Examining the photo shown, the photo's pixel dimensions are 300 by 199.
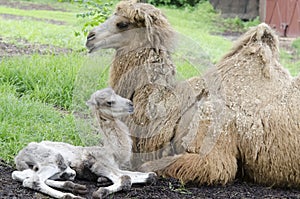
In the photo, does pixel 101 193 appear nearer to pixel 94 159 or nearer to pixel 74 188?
pixel 74 188

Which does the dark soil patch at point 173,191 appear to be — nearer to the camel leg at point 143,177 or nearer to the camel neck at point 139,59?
the camel leg at point 143,177

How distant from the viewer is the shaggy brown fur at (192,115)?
4.66 metres

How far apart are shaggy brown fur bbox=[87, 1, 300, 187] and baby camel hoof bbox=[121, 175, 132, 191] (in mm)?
361

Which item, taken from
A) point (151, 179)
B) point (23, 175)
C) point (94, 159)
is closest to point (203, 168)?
point (151, 179)

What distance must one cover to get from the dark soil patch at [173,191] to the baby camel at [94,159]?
0.19 feet

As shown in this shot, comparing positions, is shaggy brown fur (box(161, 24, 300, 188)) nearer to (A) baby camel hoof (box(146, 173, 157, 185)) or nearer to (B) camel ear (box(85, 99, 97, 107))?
(A) baby camel hoof (box(146, 173, 157, 185))

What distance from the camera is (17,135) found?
17.7 ft

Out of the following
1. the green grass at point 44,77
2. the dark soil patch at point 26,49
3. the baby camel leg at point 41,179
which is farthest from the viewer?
the dark soil patch at point 26,49

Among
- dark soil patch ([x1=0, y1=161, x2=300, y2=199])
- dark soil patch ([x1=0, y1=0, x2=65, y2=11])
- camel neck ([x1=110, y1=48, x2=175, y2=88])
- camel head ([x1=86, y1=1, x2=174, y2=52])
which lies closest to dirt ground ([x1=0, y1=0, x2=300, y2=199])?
dark soil patch ([x1=0, y1=161, x2=300, y2=199])

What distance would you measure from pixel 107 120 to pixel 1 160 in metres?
1.08

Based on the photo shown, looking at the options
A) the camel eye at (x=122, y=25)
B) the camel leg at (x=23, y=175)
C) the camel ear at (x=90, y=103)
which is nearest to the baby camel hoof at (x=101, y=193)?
the camel leg at (x=23, y=175)

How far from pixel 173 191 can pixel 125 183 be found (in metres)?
0.38

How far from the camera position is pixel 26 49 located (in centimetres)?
976

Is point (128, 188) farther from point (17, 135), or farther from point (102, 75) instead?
point (17, 135)
